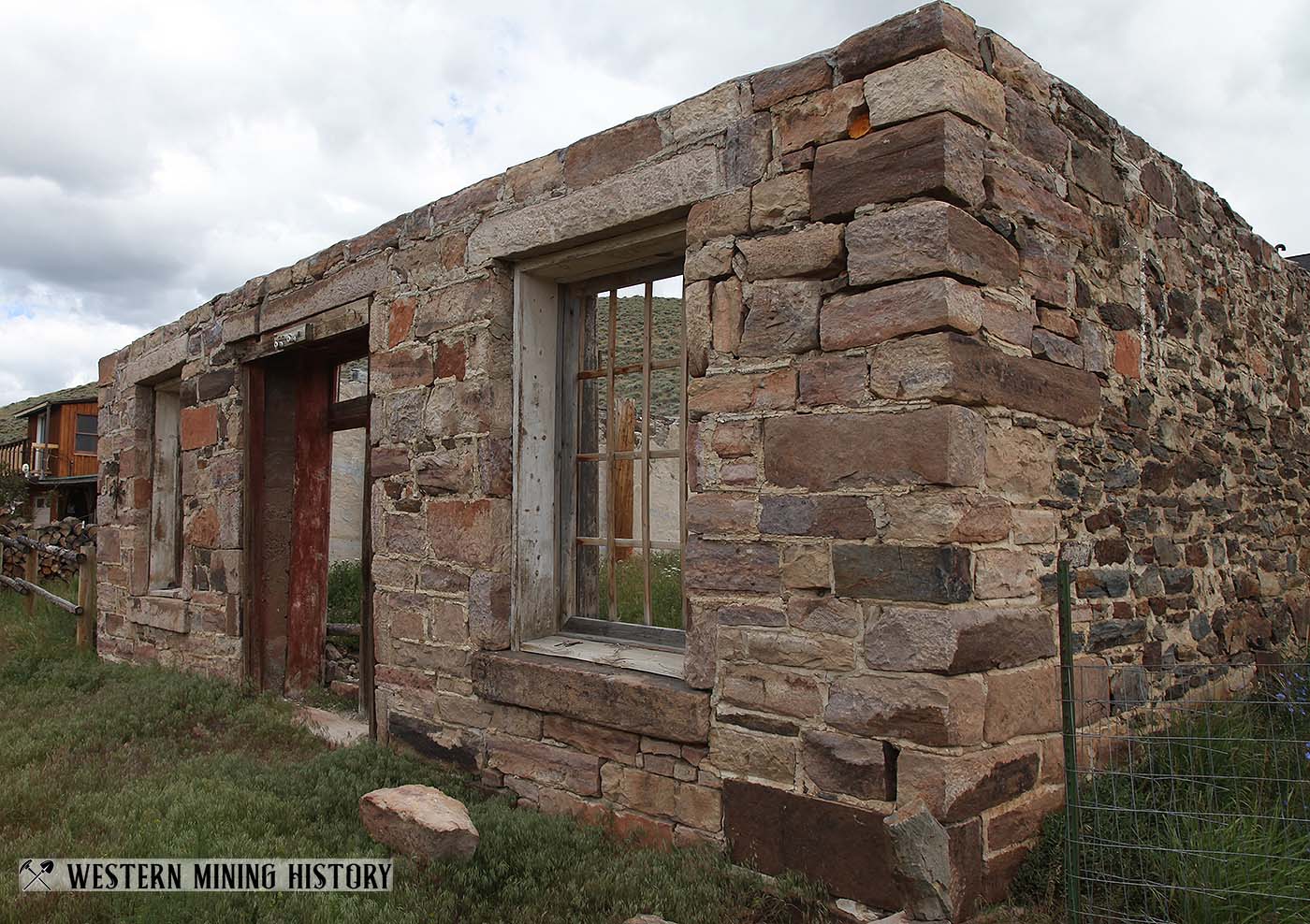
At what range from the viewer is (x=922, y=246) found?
292 cm

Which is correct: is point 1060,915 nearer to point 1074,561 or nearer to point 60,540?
point 1074,561

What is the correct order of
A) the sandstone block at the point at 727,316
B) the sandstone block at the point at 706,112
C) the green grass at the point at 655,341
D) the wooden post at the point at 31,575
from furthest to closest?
1. the green grass at the point at 655,341
2. the wooden post at the point at 31,575
3. the sandstone block at the point at 706,112
4. the sandstone block at the point at 727,316

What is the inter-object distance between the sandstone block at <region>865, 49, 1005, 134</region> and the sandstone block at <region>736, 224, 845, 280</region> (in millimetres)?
378

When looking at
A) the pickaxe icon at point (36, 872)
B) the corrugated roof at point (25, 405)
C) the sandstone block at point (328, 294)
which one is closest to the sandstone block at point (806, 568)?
the pickaxe icon at point (36, 872)

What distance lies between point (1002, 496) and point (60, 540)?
13.5 m

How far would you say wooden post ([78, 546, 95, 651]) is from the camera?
8125 mm

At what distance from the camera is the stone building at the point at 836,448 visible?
294 cm

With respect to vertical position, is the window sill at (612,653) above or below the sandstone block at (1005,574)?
below

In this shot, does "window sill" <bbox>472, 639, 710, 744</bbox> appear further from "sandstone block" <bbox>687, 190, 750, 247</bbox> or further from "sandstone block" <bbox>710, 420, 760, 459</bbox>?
"sandstone block" <bbox>687, 190, 750, 247</bbox>

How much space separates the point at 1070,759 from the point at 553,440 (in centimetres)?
256

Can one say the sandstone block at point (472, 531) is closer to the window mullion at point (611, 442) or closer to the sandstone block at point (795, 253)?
the window mullion at point (611, 442)

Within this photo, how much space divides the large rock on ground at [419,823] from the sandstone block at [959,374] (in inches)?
82.7

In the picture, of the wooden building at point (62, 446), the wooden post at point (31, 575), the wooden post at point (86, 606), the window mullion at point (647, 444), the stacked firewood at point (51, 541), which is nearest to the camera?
the window mullion at point (647, 444)

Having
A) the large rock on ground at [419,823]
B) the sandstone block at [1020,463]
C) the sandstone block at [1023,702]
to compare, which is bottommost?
the large rock on ground at [419,823]
